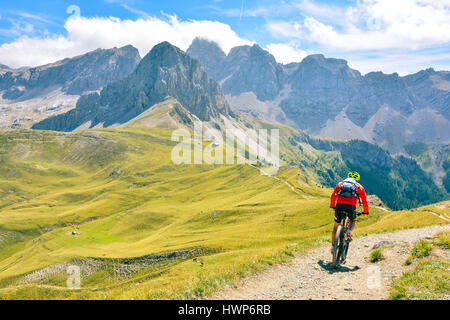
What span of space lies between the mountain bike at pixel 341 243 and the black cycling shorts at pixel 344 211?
0.28 meters

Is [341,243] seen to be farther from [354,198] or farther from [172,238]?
[172,238]

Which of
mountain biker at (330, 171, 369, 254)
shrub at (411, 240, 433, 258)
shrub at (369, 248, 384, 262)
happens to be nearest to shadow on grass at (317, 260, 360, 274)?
mountain biker at (330, 171, 369, 254)

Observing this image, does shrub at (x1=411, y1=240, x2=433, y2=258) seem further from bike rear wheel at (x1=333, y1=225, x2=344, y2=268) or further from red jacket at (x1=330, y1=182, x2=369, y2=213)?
bike rear wheel at (x1=333, y1=225, x2=344, y2=268)

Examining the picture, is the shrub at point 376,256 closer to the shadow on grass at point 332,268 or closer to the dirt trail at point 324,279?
the dirt trail at point 324,279

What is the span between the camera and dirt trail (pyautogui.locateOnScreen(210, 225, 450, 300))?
14047 mm

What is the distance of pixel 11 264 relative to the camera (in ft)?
410

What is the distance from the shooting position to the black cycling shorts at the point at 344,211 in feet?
62.1

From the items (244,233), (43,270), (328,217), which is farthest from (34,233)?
(328,217)

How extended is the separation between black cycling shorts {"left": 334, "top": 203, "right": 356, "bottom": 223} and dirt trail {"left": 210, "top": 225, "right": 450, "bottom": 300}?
313cm

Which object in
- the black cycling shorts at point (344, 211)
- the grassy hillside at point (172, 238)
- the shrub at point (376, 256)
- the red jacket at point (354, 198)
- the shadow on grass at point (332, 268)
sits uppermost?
the red jacket at point (354, 198)

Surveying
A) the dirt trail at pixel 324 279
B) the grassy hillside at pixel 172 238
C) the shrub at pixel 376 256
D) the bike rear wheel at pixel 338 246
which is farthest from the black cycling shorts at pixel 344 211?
the grassy hillside at pixel 172 238

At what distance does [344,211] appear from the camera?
19.2m

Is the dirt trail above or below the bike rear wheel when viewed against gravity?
below
